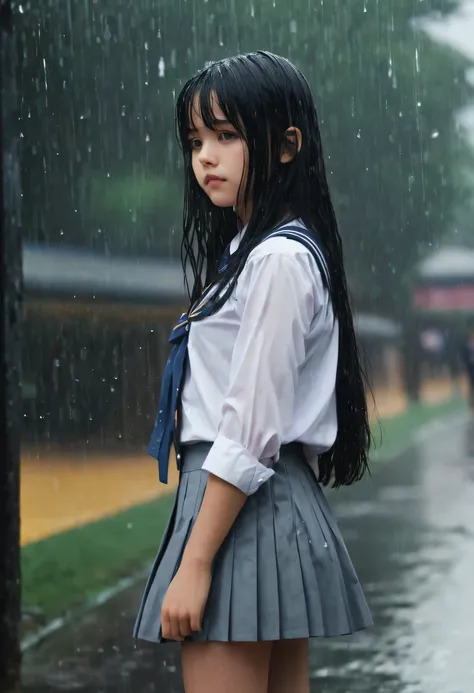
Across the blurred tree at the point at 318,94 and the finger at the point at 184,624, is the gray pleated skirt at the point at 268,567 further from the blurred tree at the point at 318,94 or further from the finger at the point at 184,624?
the blurred tree at the point at 318,94

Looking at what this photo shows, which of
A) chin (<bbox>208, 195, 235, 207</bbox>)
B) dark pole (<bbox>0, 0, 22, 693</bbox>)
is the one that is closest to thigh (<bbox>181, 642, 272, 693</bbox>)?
chin (<bbox>208, 195, 235, 207</bbox>)

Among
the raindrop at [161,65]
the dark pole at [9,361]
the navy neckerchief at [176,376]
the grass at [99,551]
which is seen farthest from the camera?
the raindrop at [161,65]

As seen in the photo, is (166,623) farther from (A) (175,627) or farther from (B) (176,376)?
(B) (176,376)

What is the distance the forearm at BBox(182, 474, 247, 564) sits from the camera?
184cm

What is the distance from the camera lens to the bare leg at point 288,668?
2.04m

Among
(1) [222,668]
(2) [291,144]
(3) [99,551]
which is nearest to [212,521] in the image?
(1) [222,668]

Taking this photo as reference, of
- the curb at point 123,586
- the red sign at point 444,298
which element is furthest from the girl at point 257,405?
the curb at point 123,586

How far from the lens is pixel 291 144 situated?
80.7 inches

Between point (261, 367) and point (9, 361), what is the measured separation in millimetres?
2276

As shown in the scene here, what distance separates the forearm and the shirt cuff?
14 millimetres

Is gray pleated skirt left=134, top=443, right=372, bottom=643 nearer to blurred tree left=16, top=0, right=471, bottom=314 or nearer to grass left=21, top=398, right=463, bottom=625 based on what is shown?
grass left=21, top=398, right=463, bottom=625

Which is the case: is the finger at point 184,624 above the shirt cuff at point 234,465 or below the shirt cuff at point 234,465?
below

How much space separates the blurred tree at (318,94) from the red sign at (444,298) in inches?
4.7

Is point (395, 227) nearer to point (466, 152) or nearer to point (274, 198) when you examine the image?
point (466, 152)
